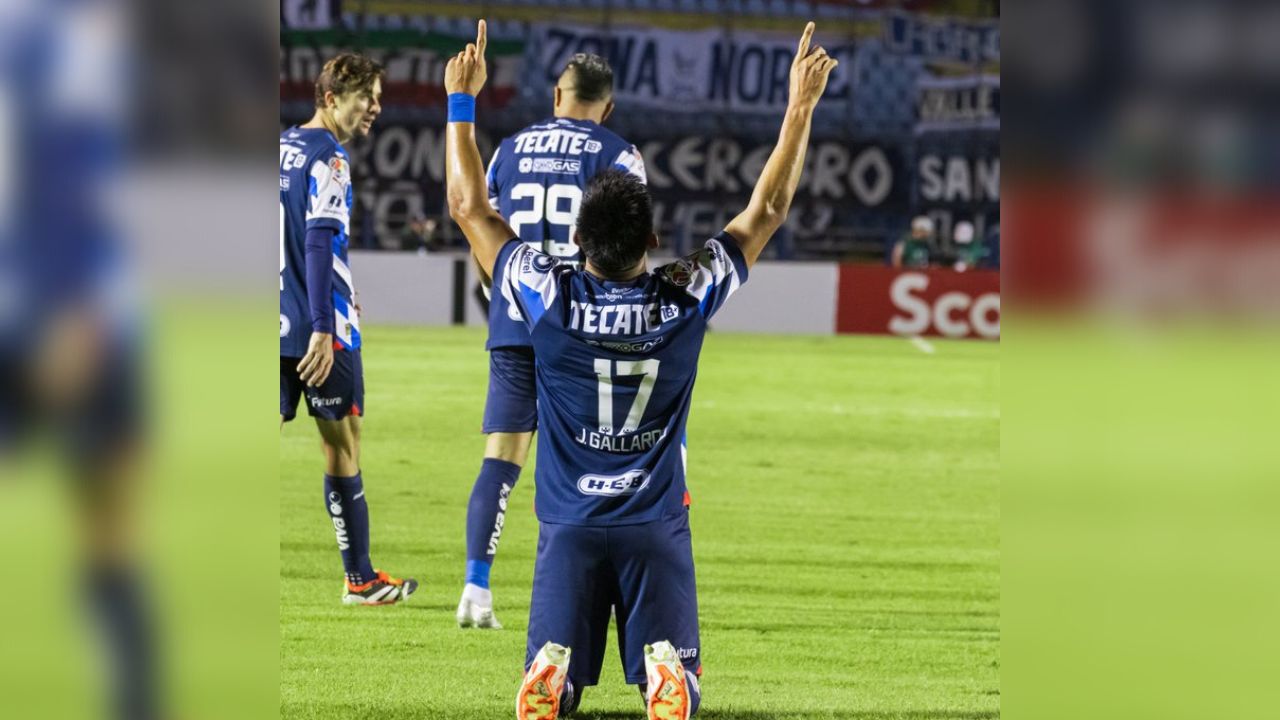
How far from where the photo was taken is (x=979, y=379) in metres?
17.6

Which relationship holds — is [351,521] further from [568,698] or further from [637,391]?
[637,391]

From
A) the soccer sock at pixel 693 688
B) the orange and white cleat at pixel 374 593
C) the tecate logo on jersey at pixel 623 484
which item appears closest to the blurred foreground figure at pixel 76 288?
the tecate logo on jersey at pixel 623 484

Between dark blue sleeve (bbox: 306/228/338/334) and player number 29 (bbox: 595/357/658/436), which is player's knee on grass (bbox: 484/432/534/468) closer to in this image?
dark blue sleeve (bbox: 306/228/338/334)

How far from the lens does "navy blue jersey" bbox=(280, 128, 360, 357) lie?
234 inches

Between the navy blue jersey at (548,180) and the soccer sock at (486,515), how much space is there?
496 millimetres

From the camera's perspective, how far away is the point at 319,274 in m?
6.00

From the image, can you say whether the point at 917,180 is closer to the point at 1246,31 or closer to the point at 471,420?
the point at 471,420

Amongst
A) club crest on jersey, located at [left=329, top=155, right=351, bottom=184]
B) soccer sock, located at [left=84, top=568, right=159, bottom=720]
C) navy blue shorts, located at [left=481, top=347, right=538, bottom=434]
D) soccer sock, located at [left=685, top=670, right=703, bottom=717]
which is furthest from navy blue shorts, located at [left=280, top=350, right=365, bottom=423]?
soccer sock, located at [left=84, top=568, right=159, bottom=720]

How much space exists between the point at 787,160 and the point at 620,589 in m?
1.23

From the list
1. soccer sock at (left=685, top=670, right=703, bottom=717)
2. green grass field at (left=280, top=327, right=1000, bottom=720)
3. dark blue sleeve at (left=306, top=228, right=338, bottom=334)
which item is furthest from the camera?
dark blue sleeve at (left=306, top=228, right=338, bottom=334)

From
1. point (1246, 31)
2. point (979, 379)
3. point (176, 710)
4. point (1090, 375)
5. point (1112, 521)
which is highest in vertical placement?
point (1246, 31)

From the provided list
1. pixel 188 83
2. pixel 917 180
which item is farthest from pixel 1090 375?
pixel 917 180

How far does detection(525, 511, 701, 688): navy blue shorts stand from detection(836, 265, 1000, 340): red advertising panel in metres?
18.7

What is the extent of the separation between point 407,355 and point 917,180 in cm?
1702
